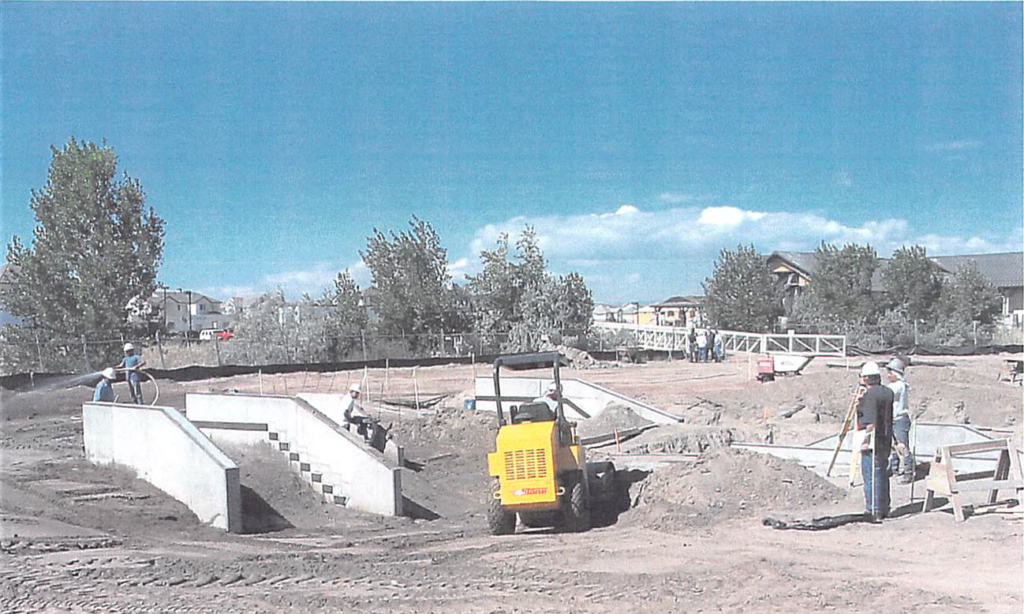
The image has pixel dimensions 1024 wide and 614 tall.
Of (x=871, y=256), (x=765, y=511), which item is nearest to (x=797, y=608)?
(x=765, y=511)

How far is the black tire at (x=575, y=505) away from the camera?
10.7 metres

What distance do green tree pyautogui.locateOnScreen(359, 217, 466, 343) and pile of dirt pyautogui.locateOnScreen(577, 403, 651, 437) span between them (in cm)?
2580

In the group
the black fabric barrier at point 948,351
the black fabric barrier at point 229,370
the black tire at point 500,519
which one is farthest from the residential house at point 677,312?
the black tire at point 500,519

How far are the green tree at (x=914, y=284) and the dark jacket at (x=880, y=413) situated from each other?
153ft

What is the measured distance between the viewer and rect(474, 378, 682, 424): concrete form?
1977 cm

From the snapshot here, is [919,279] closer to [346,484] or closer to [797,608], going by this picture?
[346,484]

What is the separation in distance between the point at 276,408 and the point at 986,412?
15032 millimetres

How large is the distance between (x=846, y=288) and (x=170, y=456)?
4709 cm

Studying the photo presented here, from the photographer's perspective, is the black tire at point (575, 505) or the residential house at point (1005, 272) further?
the residential house at point (1005, 272)

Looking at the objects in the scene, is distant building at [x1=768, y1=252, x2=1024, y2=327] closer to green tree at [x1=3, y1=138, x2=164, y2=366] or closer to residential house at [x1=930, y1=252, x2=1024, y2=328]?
residential house at [x1=930, y1=252, x2=1024, y2=328]

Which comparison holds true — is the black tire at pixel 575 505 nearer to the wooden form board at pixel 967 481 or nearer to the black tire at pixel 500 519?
the black tire at pixel 500 519

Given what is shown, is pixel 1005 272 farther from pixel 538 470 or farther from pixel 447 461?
pixel 538 470

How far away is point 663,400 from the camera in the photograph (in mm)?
23844

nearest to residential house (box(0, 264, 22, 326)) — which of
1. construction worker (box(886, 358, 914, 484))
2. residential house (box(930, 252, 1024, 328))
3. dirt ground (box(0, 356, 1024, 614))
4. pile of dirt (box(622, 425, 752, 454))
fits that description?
dirt ground (box(0, 356, 1024, 614))
